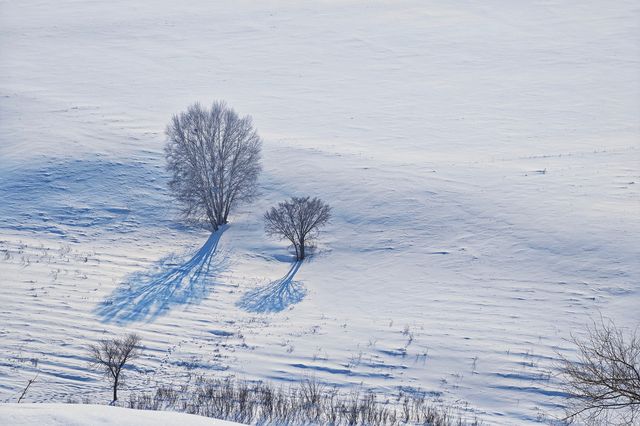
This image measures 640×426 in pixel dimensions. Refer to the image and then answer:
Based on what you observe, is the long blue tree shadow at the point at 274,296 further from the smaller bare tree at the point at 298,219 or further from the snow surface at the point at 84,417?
the snow surface at the point at 84,417

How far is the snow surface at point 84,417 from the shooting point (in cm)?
862

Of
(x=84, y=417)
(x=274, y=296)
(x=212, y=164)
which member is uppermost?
(x=212, y=164)

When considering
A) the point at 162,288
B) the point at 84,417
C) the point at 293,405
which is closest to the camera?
the point at 84,417

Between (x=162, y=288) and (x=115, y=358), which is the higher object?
(x=162, y=288)

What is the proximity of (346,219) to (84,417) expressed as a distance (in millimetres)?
29255

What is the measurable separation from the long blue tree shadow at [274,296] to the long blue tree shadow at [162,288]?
73.0 inches

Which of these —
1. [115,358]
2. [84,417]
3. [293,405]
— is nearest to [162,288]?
[115,358]

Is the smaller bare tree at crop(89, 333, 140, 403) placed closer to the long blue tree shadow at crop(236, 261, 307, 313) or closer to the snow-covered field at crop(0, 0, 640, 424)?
the snow-covered field at crop(0, 0, 640, 424)

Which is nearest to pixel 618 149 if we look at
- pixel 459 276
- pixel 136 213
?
pixel 459 276

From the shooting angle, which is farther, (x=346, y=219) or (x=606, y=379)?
(x=346, y=219)

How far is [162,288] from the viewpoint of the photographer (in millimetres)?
30234

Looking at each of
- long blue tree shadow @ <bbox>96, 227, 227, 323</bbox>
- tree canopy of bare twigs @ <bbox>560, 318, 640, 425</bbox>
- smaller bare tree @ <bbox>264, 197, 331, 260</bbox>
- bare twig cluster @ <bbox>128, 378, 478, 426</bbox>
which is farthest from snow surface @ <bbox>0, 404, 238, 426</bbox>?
smaller bare tree @ <bbox>264, 197, 331, 260</bbox>

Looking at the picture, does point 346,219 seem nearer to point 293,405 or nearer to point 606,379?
point 293,405

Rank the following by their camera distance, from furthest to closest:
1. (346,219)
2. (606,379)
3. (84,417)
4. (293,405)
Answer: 1. (346,219)
2. (293,405)
3. (606,379)
4. (84,417)
